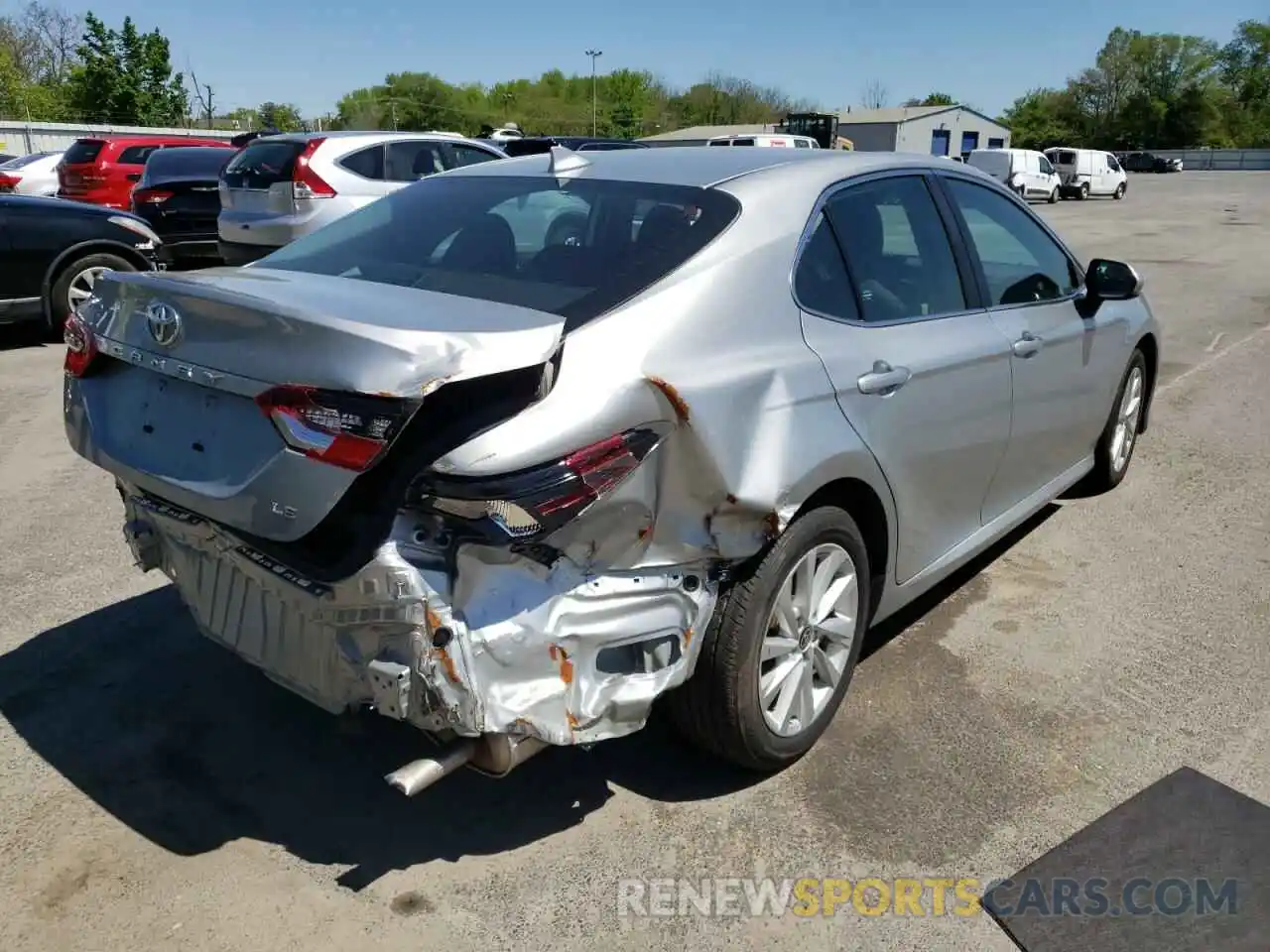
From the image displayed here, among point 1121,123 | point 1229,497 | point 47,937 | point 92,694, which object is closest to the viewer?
point 47,937

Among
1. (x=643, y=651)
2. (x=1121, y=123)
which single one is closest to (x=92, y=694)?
(x=643, y=651)

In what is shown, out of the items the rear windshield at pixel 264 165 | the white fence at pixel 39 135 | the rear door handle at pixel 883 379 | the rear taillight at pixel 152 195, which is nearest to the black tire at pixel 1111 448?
the rear door handle at pixel 883 379

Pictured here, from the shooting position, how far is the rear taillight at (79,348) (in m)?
2.77

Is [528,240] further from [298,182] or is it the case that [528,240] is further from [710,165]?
[298,182]

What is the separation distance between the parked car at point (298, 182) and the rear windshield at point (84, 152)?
633cm

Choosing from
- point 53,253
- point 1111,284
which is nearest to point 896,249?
point 1111,284

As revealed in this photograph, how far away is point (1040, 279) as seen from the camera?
4176mm

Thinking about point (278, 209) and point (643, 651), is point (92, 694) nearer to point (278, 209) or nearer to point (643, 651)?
point (643, 651)

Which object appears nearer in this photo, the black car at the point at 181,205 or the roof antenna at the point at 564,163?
the roof antenna at the point at 564,163

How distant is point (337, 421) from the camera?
215 centimetres

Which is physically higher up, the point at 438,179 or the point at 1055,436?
the point at 438,179

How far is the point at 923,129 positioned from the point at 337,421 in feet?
271

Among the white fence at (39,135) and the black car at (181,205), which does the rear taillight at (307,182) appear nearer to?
Answer: the black car at (181,205)

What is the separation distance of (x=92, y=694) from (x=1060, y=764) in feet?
10.1
